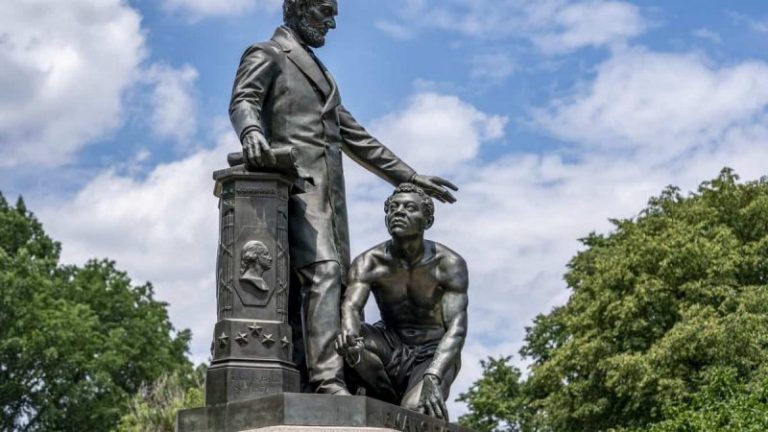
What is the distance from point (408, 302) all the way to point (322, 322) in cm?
92

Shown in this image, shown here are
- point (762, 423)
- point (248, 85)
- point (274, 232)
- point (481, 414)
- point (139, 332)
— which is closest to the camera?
point (274, 232)

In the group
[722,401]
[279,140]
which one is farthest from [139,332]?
[279,140]

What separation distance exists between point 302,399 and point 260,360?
0.64 m

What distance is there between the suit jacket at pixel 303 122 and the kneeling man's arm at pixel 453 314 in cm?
82

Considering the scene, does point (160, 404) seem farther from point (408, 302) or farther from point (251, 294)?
point (251, 294)

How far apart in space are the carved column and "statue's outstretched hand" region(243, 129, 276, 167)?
0.08 meters

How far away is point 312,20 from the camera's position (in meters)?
11.8

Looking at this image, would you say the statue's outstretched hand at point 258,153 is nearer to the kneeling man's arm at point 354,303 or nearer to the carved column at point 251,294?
the carved column at point 251,294

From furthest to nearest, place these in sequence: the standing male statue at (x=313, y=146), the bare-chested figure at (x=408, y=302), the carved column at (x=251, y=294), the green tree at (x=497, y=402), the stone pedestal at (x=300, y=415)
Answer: the green tree at (x=497, y=402) → the bare-chested figure at (x=408, y=302) → the standing male statue at (x=313, y=146) → the carved column at (x=251, y=294) → the stone pedestal at (x=300, y=415)

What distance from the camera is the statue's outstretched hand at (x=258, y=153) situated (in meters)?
10.3

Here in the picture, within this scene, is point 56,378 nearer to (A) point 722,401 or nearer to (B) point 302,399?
(A) point 722,401

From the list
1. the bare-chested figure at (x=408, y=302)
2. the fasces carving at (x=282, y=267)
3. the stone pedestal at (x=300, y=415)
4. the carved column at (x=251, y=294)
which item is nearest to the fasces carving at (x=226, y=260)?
the carved column at (x=251, y=294)

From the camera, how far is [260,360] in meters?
10.1

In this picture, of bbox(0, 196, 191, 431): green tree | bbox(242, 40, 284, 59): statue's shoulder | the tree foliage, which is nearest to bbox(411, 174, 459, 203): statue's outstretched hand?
bbox(242, 40, 284, 59): statue's shoulder
